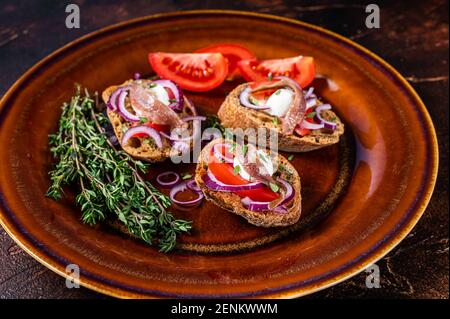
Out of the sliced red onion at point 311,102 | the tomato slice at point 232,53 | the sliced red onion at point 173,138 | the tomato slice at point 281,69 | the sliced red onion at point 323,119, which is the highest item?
the tomato slice at point 232,53

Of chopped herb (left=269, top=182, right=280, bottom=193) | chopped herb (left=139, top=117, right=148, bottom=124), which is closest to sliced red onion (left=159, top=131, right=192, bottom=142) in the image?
chopped herb (left=139, top=117, right=148, bottom=124)

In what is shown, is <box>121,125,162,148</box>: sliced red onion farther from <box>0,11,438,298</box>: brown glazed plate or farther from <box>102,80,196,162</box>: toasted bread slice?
<box>0,11,438,298</box>: brown glazed plate

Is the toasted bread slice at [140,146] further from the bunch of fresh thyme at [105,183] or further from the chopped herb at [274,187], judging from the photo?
the chopped herb at [274,187]

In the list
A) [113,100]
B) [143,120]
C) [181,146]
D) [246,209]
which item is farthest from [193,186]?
[113,100]

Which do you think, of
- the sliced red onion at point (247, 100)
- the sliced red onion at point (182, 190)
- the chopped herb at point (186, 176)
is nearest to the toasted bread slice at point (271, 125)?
the sliced red onion at point (247, 100)

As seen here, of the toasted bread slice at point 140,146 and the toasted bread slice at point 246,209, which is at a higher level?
the toasted bread slice at point 140,146

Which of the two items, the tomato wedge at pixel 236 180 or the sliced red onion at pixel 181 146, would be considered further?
the sliced red onion at pixel 181 146

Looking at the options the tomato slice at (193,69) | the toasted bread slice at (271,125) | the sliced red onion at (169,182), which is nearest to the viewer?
the sliced red onion at (169,182)

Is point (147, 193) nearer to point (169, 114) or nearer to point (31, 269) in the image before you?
point (169, 114)
